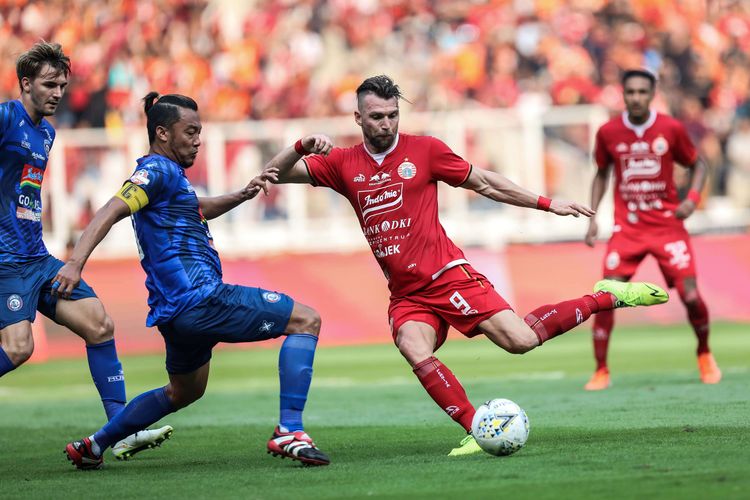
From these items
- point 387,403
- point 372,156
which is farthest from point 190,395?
point 387,403

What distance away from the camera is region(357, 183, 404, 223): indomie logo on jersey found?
7.59 meters

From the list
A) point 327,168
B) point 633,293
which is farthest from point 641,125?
point 327,168

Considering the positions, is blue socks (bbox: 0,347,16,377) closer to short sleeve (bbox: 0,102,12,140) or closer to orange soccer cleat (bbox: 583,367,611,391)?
short sleeve (bbox: 0,102,12,140)

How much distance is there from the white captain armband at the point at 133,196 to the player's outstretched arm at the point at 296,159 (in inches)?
32.0

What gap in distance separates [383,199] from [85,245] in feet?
6.37

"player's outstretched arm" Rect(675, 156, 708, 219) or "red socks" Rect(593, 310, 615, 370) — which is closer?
"player's outstretched arm" Rect(675, 156, 708, 219)

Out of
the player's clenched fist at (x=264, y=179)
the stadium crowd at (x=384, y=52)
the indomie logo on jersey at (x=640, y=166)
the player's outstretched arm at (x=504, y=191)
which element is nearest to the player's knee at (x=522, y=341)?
the player's outstretched arm at (x=504, y=191)

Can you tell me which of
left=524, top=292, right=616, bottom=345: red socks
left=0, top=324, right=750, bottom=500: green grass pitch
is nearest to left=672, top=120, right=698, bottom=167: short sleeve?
left=0, top=324, right=750, bottom=500: green grass pitch

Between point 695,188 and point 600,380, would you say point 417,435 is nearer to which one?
point 600,380

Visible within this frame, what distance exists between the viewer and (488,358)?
15383 millimetres

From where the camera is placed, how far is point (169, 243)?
705cm

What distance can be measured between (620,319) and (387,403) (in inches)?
320

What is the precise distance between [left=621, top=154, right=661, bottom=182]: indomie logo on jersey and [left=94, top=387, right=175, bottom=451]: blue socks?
18.0 ft

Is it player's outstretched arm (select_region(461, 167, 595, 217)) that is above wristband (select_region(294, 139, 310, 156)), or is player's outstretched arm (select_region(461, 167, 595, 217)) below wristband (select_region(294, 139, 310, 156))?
below
